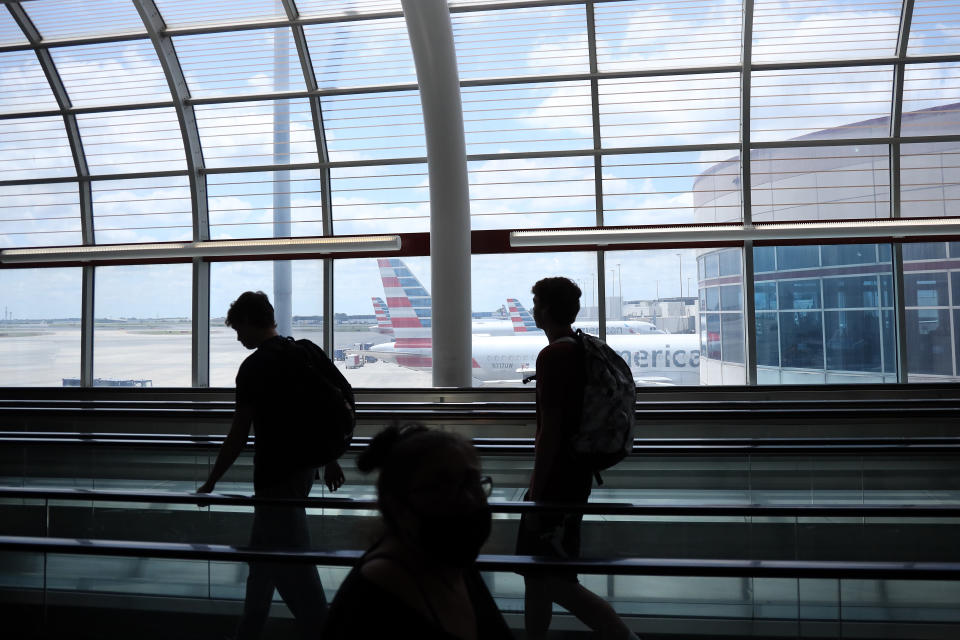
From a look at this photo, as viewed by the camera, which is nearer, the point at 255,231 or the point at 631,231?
the point at 631,231

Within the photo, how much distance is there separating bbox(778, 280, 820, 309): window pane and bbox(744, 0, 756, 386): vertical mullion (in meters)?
0.52

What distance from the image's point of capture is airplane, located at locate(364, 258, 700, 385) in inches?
492

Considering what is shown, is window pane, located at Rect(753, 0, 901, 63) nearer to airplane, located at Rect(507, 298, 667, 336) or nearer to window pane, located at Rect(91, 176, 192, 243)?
airplane, located at Rect(507, 298, 667, 336)

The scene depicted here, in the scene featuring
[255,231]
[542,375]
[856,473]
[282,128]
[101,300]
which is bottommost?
[856,473]

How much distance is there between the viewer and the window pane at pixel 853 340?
12000 millimetres

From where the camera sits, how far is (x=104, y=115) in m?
12.8

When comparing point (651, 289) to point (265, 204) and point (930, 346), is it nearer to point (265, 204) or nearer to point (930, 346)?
point (930, 346)

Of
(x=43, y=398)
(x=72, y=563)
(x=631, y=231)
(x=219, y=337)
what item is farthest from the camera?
(x=219, y=337)

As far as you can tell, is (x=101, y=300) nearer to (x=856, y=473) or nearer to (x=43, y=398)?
(x=43, y=398)

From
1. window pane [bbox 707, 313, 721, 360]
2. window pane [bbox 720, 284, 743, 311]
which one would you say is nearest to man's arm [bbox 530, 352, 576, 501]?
window pane [bbox 720, 284, 743, 311]

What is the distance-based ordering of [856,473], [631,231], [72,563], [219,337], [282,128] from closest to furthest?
[72,563] → [856,473] → [631,231] → [282,128] → [219,337]

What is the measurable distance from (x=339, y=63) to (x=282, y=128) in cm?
146

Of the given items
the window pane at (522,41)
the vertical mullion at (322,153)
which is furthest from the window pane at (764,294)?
the vertical mullion at (322,153)

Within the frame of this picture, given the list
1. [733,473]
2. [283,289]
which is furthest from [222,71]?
[733,473]
